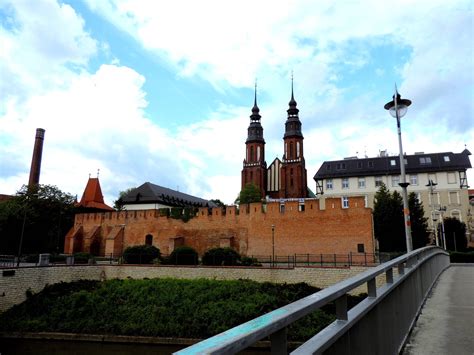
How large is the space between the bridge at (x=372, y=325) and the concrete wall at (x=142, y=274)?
1628 cm

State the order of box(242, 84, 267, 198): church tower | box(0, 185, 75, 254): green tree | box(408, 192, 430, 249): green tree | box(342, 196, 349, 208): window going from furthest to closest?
1. box(242, 84, 267, 198): church tower
2. box(0, 185, 75, 254): green tree
3. box(408, 192, 430, 249): green tree
4. box(342, 196, 349, 208): window

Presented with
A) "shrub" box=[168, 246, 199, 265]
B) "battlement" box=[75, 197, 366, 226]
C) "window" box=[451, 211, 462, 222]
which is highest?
"window" box=[451, 211, 462, 222]

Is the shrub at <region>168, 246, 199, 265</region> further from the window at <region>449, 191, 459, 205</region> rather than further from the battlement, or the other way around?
the window at <region>449, 191, 459, 205</region>

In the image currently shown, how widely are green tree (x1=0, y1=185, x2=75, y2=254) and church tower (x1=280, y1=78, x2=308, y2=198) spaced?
3769 centimetres

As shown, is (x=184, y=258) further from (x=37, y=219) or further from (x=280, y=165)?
(x=280, y=165)

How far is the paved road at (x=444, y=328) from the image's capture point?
4531mm

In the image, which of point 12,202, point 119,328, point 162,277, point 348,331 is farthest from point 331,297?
point 12,202

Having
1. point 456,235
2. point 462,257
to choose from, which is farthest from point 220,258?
point 456,235

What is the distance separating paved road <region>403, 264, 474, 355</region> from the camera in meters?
4.53

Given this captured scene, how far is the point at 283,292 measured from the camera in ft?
73.5

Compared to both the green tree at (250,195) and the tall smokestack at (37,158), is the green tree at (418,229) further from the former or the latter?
the tall smokestack at (37,158)

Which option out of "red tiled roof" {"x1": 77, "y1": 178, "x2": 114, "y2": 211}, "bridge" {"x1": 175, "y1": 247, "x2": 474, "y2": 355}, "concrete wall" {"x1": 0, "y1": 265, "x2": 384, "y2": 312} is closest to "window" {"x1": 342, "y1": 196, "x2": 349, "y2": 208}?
"concrete wall" {"x1": 0, "y1": 265, "x2": 384, "y2": 312}

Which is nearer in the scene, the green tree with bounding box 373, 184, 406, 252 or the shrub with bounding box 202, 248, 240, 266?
the shrub with bounding box 202, 248, 240, 266

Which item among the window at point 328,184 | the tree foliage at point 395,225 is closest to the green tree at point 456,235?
the tree foliage at point 395,225
